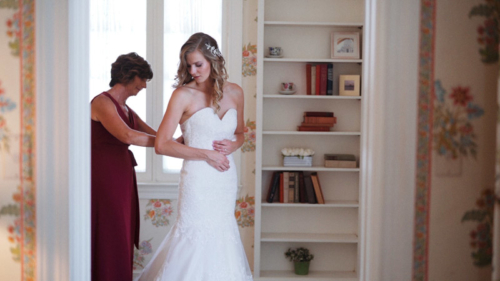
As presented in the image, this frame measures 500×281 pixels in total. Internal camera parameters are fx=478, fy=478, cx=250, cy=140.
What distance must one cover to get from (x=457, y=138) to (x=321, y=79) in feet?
7.78

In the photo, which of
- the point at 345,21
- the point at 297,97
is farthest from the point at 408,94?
the point at 345,21

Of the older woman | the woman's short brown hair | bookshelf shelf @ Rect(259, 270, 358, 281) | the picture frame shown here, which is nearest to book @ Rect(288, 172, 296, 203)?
bookshelf shelf @ Rect(259, 270, 358, 281)

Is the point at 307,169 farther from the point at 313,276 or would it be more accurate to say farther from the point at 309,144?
the point at 313,276

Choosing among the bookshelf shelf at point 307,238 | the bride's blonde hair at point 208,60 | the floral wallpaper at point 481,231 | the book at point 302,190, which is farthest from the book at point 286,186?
the floral wallpaper at point 481,231

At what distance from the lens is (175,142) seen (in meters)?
2.69

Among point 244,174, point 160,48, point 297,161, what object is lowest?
point 244,174

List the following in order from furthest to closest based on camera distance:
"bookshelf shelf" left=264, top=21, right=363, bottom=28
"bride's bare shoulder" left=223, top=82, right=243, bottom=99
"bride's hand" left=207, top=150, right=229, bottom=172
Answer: "bookshelf shelf" left=264, top=21, right=363, bottom=28, "bride's bare shoulder" left=223, top=82, right=243, bottom=99, "bride's hand" left=207, top=150, right=229, bottom=172

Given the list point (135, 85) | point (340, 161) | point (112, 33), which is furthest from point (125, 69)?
point (340, 161)

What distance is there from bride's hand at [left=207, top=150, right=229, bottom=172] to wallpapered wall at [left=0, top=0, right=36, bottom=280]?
48.8 inches

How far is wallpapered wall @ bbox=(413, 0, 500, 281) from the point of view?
154 centimetres

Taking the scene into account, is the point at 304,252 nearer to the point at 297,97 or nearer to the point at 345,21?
the point at 297,97

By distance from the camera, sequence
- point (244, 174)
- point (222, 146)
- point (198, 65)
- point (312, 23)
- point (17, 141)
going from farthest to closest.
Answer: point (244, 174) < point (312, 23) < point (222, 146) < point (198, 65) < point (17, 141)

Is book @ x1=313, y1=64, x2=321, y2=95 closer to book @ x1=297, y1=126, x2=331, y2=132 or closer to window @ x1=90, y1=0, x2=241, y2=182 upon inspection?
book @ x1=297, y1=126, x2=331, y2=132

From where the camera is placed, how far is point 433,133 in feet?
5.18
